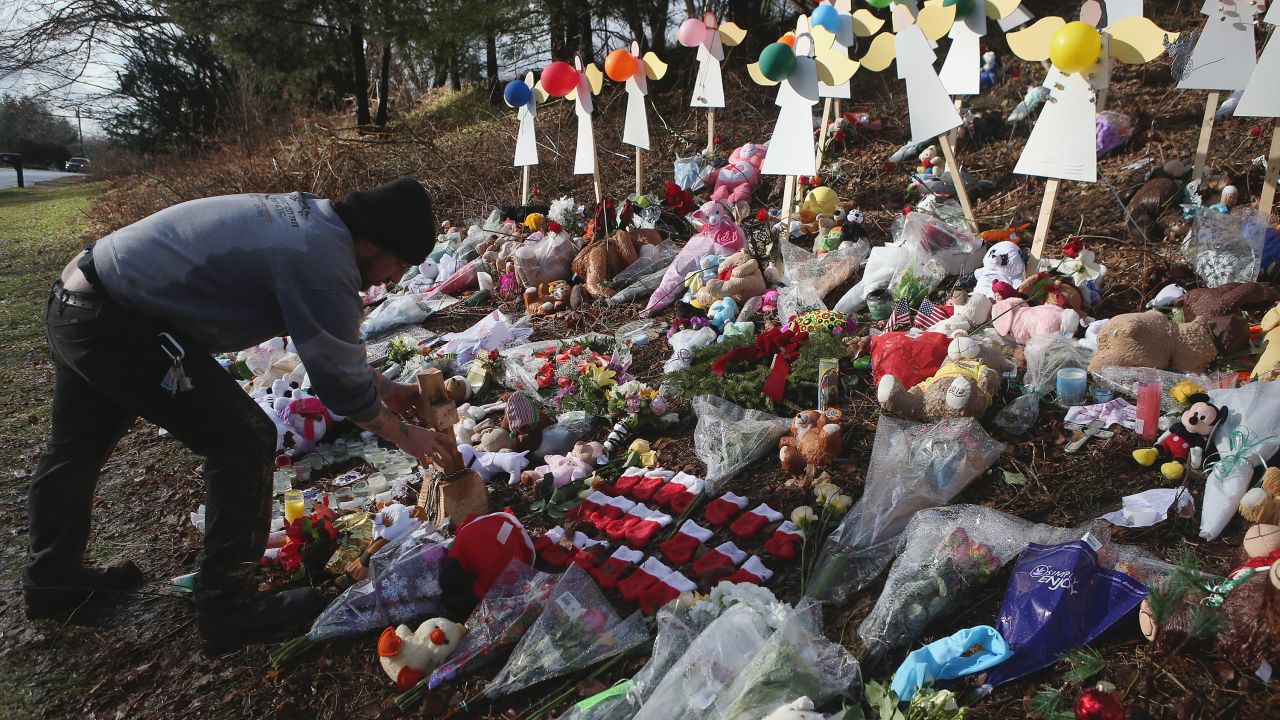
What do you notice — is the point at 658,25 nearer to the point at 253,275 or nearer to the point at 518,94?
the point at 518,94

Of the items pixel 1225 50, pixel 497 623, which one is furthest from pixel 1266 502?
pixel 1225 50

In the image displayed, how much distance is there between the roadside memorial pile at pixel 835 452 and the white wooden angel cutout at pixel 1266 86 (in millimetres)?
20

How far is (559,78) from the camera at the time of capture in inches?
238

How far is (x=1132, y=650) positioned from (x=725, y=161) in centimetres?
558

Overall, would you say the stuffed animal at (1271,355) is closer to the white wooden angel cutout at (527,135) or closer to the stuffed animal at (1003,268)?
the stuffed animal at (1003,268)

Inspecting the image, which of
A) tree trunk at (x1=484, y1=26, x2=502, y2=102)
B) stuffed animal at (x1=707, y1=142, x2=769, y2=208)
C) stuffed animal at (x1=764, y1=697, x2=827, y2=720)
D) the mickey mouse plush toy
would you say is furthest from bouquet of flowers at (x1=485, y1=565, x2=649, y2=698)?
tree trunk at (x1=484, y1=26, x2=502, y2=102)

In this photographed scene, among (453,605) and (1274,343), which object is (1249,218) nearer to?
(1274,343)

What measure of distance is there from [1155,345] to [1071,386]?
1.18 ft

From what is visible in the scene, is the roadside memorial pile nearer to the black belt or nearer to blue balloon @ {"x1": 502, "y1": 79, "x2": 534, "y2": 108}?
the black belt

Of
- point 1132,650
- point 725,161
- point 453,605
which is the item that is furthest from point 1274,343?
point 725,161

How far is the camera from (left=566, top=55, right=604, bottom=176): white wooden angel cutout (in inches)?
245

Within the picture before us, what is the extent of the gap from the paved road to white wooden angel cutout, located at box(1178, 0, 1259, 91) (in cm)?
2385

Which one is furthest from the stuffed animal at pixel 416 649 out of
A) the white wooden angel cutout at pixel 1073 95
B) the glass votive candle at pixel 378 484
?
the white wooden angel cutout at pixel 1073 95

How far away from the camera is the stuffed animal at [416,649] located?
2311 millimetres
